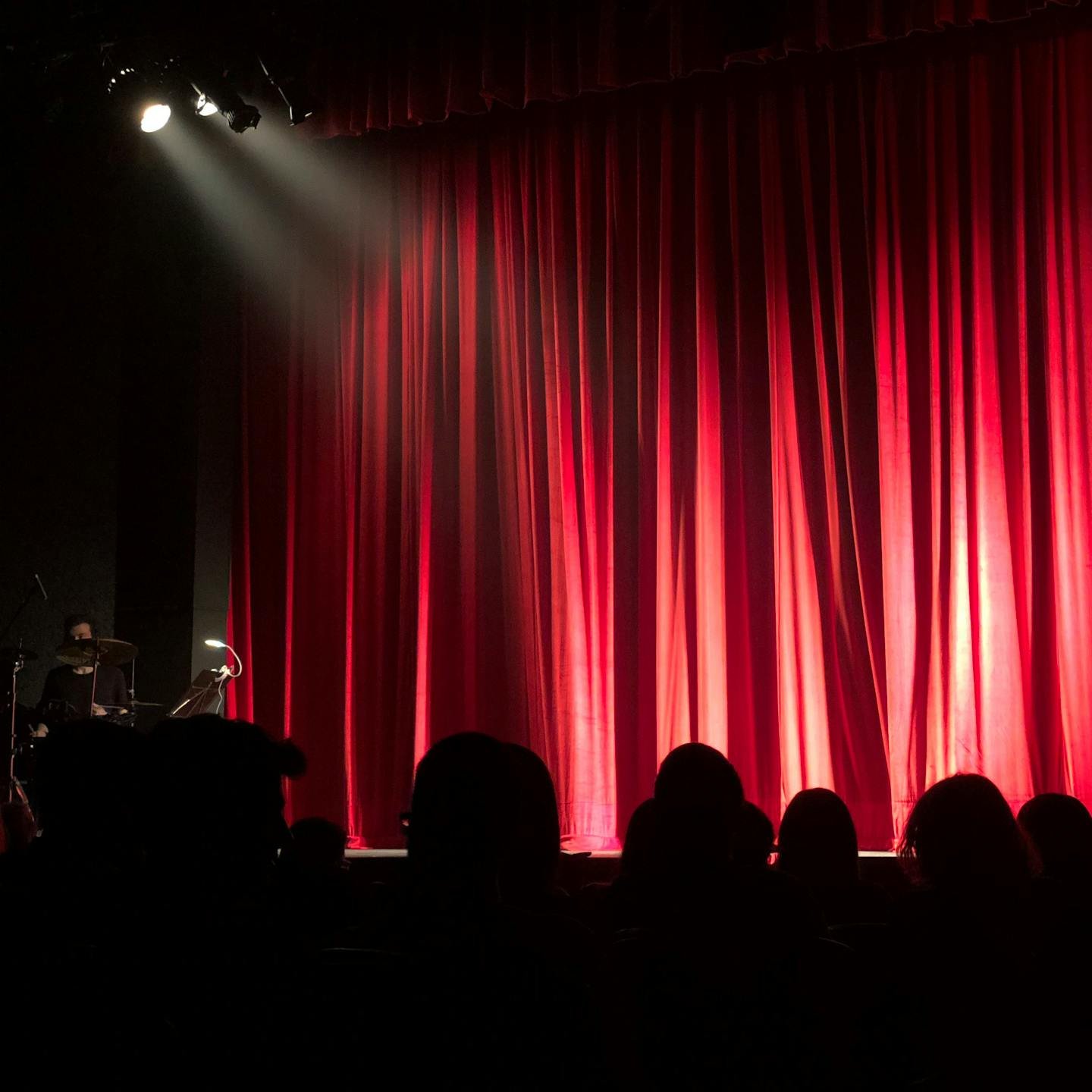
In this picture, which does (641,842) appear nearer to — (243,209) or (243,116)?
(243,116)

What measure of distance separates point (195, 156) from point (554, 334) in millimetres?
2415

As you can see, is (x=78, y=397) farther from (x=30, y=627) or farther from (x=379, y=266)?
(x=379, y=266)

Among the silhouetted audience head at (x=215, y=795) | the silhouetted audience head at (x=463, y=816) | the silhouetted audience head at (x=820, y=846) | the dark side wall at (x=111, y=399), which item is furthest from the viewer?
the dark side wall at (x=111, y=399)

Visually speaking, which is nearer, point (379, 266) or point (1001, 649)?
point (1001, 649)

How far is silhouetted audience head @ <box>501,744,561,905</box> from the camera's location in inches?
89.0

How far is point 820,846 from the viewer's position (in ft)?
9.02

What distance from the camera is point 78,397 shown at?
7.82 meters

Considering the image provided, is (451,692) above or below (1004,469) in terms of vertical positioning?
below

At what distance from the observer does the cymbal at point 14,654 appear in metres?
6.76

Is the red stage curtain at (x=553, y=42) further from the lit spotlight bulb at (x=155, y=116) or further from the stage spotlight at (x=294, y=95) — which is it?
the lit spotlight bulb at (x=155, y=116)

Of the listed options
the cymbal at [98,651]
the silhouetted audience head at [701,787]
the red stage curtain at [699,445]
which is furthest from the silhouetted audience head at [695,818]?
the cymbal at [98,651]

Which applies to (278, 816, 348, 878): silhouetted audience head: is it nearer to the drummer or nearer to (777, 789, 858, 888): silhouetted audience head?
(777, 789, 858, 888): silhouetted audience head

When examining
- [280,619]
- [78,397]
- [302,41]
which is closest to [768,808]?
[280,619]

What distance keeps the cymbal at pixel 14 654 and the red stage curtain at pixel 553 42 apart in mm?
3315
